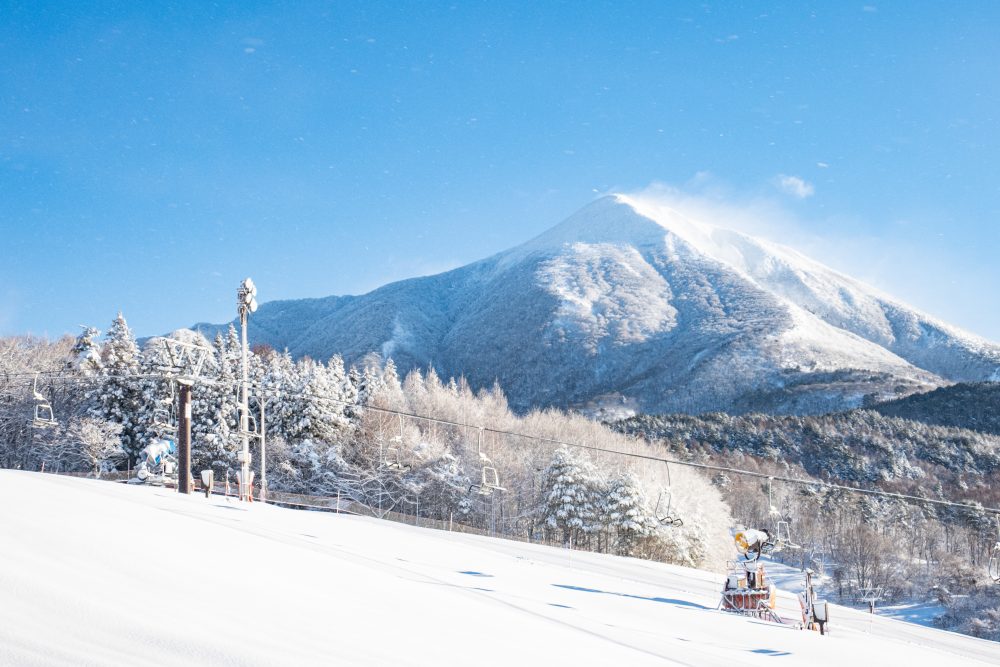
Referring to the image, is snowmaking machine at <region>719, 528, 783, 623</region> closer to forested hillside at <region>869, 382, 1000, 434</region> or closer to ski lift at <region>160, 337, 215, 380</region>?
ski lift at <region>160, 337, 215, 380</region>

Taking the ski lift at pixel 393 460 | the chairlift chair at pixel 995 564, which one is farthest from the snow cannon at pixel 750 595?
the chairlift chair at pixel 995 564

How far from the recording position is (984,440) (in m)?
114

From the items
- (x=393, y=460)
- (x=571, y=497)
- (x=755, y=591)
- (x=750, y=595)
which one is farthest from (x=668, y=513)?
(x=393, y=460)

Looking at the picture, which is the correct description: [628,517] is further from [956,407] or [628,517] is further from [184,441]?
[956,407]

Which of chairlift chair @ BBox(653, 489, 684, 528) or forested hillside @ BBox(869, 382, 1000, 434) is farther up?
forested hillside @ BBox(869, 382, 1000, 434)

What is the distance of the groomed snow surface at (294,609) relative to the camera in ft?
18.6

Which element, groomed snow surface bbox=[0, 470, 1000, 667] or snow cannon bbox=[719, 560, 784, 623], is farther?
snow cannon bbox=[719, 560, 784, 623]

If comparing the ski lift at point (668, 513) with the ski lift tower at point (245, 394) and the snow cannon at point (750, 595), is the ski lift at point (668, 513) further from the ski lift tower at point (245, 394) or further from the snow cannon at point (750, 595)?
the ski lift tower at point (245, 394)

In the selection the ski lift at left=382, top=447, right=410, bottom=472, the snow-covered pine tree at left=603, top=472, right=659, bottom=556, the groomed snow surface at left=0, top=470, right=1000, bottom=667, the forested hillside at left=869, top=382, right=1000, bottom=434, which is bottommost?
the snow-covered pine tree at left=603, top=472, right=659, bottom=556

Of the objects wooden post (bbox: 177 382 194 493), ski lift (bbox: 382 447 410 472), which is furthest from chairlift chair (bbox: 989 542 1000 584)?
wooden post (bbox: 177 382 194 493)

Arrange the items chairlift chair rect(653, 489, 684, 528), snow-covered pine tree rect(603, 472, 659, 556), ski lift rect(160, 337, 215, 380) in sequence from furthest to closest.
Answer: snow-covered pine tree rect(603, 472, 659, 556)
chairlift chair rect(653, 489, 684, 528)
ski lift rect(160, 337, 215, 380)

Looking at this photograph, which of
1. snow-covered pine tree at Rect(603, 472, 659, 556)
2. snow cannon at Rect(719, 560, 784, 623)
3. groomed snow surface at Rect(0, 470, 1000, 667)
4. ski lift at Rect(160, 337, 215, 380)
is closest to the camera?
groomed snow surface at Rect(0, 470, 1000, 667)

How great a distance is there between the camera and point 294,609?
314 inches

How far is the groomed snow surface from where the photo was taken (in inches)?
224
